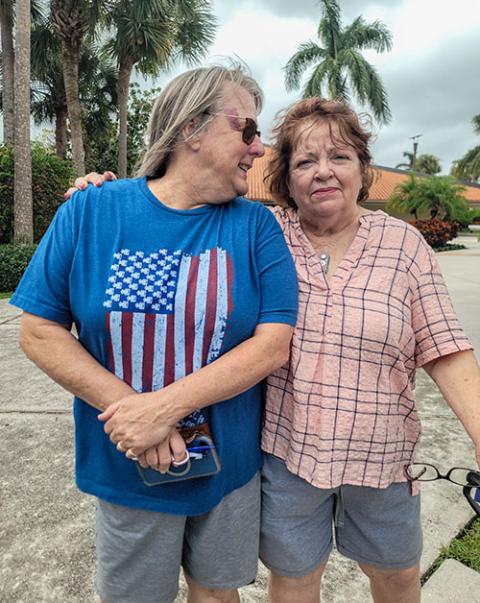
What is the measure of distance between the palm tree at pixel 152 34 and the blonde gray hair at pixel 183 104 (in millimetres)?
14001

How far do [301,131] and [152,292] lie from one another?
693 millimetres

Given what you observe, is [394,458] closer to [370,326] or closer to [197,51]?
[370,326]

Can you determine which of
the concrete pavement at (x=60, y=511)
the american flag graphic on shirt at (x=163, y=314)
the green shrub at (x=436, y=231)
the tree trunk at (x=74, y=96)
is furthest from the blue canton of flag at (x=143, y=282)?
the green shrub at (x=436, y=231)

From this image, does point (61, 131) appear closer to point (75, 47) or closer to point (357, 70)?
point (75, 47)

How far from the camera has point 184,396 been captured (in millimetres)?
1089

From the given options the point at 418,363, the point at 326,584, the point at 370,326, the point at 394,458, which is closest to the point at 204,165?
the point at 370,326

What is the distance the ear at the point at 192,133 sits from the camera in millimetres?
1223

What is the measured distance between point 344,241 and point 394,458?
665 millimetres

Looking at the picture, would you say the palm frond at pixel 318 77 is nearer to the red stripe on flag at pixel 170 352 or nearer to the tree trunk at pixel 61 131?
the tree trunk at pixel 61 131

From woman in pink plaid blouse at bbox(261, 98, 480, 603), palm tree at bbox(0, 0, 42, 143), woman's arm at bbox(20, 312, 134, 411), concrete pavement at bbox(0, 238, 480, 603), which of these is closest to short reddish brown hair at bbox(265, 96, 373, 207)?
woman in pink plaid blouse at bbox(261, 98, 480, 603)

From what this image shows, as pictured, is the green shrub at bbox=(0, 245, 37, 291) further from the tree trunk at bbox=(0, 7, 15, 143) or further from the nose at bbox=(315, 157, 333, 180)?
the nose at bbox=(315, 157, 333, 180)

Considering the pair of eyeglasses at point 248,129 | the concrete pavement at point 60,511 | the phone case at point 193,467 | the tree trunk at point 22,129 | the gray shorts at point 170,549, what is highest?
the tree trunk at point 22,129

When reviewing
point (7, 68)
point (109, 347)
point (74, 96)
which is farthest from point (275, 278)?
point (7, 68)

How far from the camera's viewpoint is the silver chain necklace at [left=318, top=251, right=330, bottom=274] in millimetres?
1369
